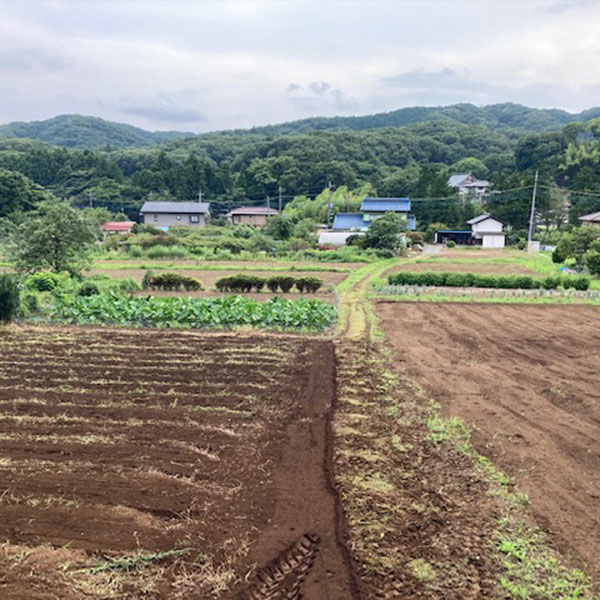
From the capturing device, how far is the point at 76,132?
417 ft

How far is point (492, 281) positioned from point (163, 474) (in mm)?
21676

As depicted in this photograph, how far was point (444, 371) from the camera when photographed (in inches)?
443

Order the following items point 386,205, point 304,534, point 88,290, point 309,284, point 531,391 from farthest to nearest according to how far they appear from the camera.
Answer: point 386,205
point 309,284
point 88,290
point 531,391
point 304,534

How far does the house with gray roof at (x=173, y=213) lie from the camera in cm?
6900

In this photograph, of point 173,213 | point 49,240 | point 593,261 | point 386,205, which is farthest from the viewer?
point 173,213

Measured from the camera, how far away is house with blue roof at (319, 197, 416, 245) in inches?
2230

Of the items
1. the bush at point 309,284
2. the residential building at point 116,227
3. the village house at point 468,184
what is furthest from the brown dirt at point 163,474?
the village house at point 468,184

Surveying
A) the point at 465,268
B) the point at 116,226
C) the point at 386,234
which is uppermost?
the point at 386,234

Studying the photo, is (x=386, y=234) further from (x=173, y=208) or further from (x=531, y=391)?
(x=173, y=208)

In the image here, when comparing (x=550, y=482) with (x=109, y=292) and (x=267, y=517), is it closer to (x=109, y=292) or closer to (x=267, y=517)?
(x=267, y=517)

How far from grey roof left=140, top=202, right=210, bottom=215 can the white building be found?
35.0 m

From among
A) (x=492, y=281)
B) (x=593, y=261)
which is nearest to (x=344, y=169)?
(x=593, y=261)

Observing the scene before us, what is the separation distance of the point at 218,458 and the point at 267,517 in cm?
Answer: 158

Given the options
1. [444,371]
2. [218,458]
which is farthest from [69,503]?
[444,371]
